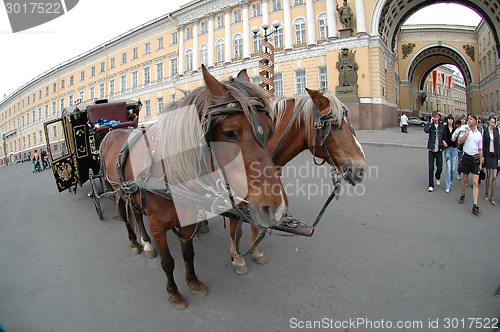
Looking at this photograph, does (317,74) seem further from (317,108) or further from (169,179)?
(169,179)

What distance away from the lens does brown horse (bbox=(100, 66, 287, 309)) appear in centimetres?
152

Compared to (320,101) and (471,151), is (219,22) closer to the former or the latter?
(471,151)

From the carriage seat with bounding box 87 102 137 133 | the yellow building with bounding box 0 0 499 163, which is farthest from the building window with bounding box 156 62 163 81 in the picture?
the carriage seat with bounding box 87 102 137 133

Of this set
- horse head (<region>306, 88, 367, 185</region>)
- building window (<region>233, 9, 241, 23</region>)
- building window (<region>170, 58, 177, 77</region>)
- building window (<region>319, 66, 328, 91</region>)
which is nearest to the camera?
horse head (<region>306, 88, 367, 185</region>)

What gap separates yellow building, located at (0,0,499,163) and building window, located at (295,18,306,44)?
86 mm

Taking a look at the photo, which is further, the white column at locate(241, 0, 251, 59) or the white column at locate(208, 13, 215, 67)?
the white column at locate(208, 13, 215, 67)

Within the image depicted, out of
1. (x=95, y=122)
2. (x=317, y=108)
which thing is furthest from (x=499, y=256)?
(x=95, y=122)

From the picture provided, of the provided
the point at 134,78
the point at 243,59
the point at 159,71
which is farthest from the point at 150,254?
the point at 134,78

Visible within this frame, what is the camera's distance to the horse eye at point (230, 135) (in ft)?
5.18

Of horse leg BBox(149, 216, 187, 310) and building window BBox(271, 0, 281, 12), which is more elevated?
building window BBox(271, 0, 281, 12)

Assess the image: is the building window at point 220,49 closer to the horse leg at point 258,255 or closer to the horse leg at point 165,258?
the horse leg at point 258,255

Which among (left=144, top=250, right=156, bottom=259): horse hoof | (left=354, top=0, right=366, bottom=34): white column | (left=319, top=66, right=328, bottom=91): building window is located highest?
(left=354, top=0, right=366, bottom=34): white column

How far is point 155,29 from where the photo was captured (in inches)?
1286

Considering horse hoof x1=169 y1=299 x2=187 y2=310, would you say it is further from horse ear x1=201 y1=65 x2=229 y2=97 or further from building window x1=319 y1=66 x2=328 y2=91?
building window x1=319 y1=66 x2=328 y2=91
